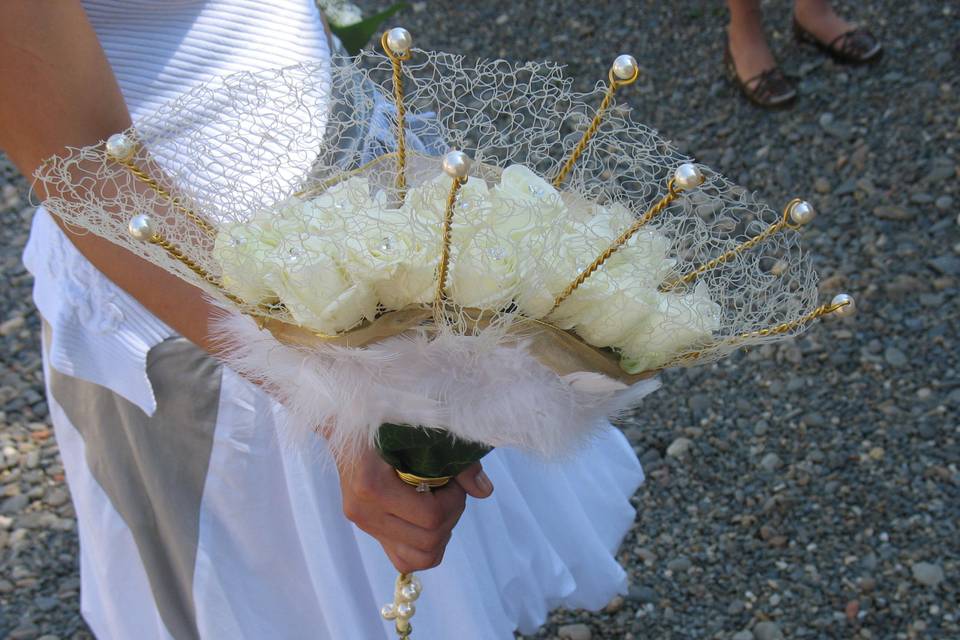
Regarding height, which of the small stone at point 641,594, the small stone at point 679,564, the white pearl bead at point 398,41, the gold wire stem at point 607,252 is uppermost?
the white pearl bead at point 398,41

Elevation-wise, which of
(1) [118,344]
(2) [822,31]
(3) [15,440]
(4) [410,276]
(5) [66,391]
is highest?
(2) [822,31]

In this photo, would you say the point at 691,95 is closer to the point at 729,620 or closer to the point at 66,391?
the point at 729,620

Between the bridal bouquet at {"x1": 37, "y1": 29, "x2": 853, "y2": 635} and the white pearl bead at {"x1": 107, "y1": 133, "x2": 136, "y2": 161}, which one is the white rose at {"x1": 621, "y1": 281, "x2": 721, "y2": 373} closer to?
the bridal bouquet at {"x1": 37, "y1": 29, "x2": 853, "y2": 635}

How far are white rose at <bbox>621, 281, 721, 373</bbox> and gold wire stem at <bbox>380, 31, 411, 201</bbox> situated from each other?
264 mm

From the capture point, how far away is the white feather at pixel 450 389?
0.92 meters

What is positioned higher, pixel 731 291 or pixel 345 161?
pixel 731 291

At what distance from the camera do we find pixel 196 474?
4.58 feet

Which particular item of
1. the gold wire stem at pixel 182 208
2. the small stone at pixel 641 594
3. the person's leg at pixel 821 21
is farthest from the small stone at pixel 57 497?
the person's leg at pixel 821 21

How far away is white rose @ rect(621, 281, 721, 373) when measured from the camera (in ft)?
2.99

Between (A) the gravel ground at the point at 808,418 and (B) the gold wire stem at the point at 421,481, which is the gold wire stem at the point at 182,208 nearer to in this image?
(B) the gold wire stem at the point at 421,481

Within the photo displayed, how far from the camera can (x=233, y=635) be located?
1426 mm

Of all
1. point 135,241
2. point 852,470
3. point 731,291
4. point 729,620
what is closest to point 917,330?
point 852,470

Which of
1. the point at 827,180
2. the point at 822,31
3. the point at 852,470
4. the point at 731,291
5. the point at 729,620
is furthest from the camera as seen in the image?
the point at 822,31

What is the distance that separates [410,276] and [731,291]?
350 mm
